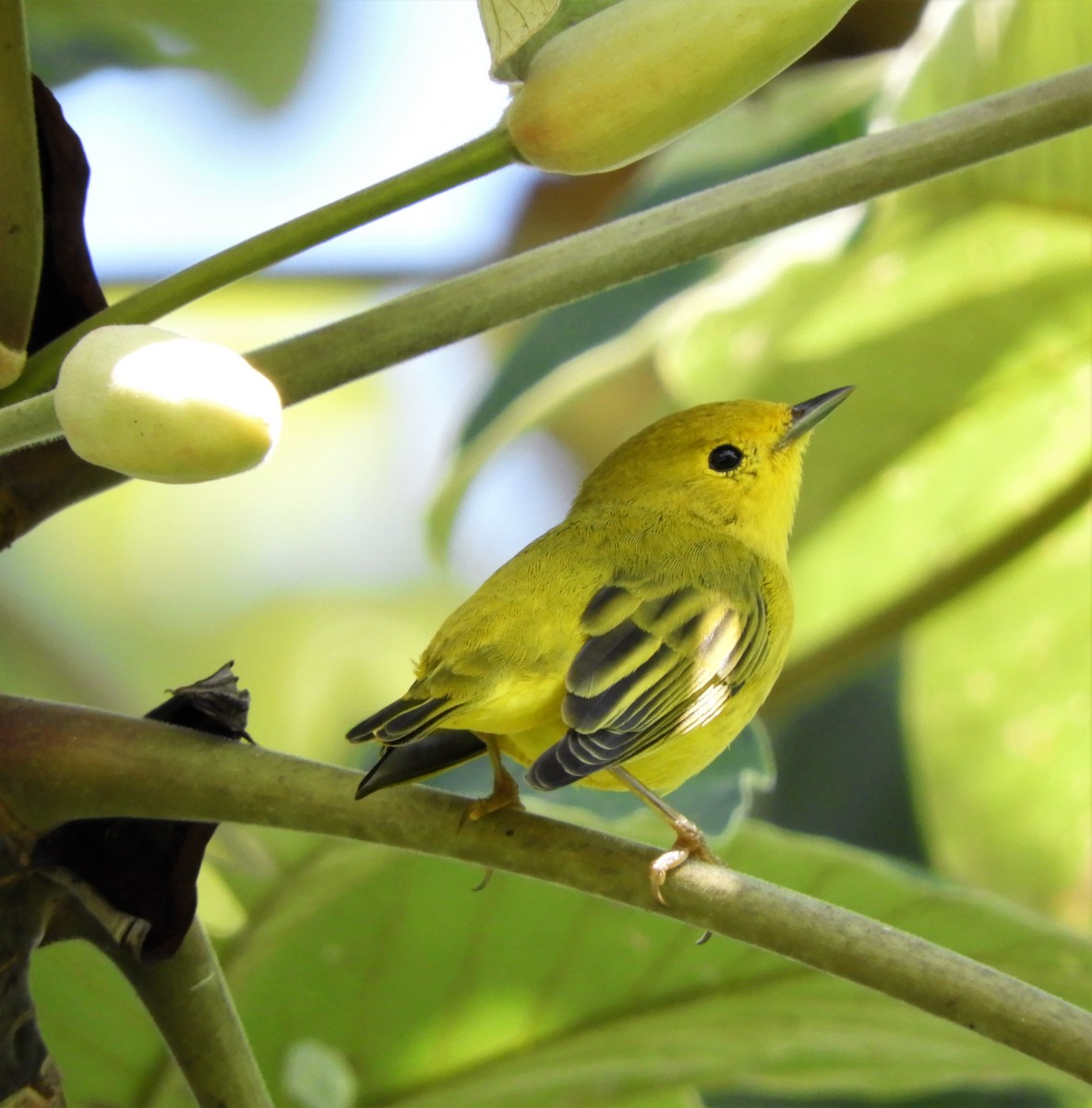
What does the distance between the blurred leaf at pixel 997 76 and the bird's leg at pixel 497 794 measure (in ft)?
2.54

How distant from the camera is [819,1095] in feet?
6.08

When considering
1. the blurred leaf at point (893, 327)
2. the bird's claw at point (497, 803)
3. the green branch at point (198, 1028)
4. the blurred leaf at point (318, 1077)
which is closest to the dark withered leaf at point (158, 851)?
the green branch at point (198, 1028)

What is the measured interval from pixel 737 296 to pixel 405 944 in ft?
2.90

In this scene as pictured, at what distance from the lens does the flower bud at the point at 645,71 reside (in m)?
0.88

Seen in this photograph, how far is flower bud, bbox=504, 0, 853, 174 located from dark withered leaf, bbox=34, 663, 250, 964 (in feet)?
1.29

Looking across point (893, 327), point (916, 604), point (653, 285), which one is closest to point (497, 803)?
point (916, 604)

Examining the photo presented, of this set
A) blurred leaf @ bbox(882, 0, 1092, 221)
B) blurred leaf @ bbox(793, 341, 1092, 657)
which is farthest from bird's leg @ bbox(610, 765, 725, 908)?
blurred leaf @ bbox(882, 0, 1092, 221)

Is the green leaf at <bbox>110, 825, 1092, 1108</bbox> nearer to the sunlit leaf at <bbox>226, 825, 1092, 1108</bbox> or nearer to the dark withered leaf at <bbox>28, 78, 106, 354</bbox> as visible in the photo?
the sunlit leaf at <bbox>226, 825, 1092, 1108</bbox>

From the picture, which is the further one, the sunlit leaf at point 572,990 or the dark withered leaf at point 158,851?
the sunlit leaf at point 572,990

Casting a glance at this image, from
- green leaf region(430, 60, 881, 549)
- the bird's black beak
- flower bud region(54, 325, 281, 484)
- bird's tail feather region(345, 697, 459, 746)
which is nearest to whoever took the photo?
flower bud region(54, 325, 281, 484)

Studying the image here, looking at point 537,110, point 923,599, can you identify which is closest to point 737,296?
point 923,599

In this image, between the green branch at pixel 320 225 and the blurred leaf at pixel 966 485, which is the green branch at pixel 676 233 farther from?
the blurred leaf at pixel 966 485

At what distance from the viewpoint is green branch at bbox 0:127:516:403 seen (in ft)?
3.01

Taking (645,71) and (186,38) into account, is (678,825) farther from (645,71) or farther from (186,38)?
(186,38)
